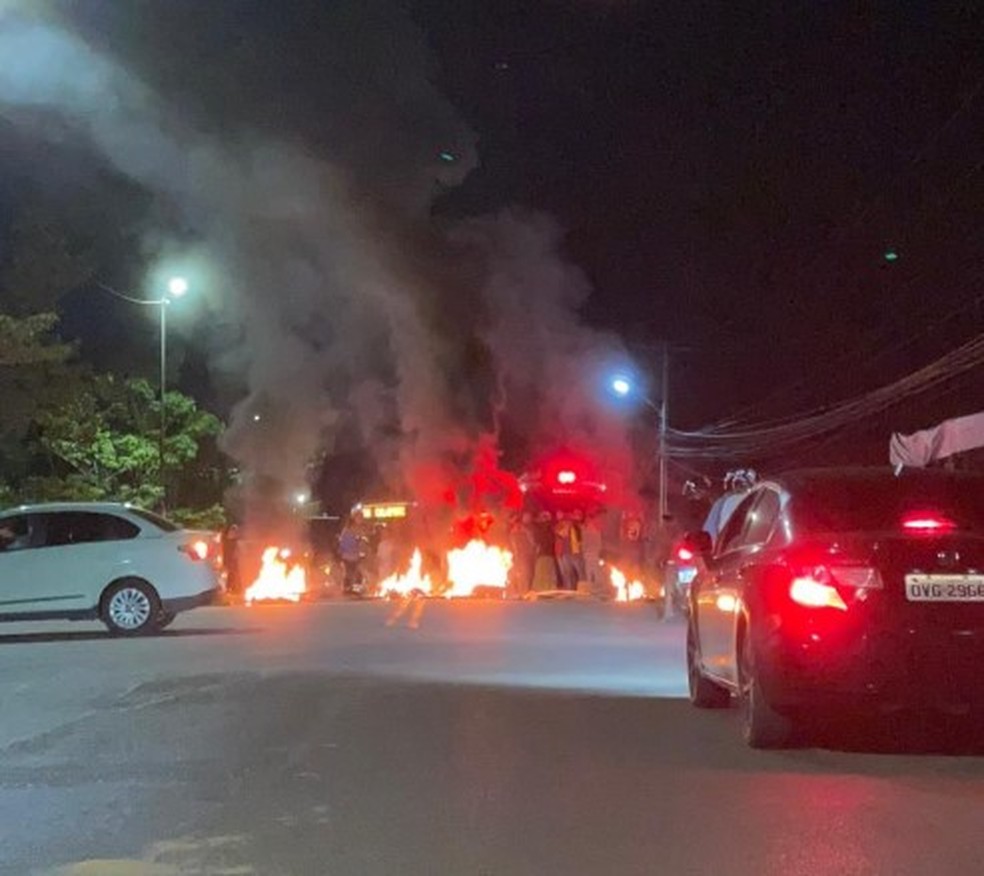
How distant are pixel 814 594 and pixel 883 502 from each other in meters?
1.10

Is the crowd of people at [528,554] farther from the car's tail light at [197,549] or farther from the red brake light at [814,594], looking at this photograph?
the red brake light at [814,594]

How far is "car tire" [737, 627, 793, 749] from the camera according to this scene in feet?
29.7

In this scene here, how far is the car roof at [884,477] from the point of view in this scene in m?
9.81

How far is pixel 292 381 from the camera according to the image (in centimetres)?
3594

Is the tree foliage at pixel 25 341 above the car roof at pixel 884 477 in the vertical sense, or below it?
above

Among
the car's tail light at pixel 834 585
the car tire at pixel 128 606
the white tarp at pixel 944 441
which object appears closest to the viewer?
the car's tail light at pixel 834 585

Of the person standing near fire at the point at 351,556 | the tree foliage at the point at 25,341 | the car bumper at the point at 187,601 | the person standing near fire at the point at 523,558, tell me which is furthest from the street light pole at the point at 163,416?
the car bumper at the point at 187,601

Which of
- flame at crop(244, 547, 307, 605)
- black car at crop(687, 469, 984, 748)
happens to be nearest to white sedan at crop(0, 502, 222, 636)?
flame at crop(244, 547, 307, 605)

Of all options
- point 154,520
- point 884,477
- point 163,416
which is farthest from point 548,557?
point 884,477

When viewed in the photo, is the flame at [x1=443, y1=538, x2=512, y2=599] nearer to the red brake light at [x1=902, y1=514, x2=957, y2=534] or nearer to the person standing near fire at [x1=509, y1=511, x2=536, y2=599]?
the person standing near fire at [x1=509, y1=511, x2=536, y2=599]

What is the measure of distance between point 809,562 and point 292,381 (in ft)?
91.4

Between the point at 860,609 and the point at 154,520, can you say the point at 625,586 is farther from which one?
the point at 860,609

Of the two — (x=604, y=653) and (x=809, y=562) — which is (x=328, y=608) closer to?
(x=604, y=653)

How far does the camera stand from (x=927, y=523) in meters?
9.14
